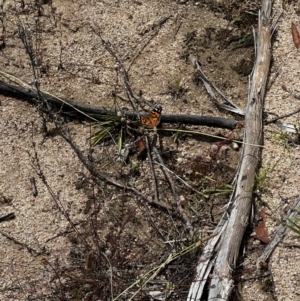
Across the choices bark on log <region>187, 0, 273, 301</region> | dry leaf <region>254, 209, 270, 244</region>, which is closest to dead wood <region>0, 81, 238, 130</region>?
bark on log <region>187, 0, 273, 301</region>

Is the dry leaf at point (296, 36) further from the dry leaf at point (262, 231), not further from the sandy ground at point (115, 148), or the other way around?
the dry leaf at point (262, 231)

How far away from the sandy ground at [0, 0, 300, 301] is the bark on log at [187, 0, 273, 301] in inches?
3.9

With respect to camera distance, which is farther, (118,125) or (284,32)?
(284,32)

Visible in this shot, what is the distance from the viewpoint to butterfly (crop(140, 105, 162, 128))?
386cm

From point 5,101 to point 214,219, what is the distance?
1.61m

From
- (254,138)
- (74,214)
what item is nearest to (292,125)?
(254,138)

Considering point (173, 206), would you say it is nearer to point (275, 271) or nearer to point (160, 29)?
point (275, 271)

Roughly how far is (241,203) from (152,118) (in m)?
0.78

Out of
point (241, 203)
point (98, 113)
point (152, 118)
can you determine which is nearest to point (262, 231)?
point (241, 203)

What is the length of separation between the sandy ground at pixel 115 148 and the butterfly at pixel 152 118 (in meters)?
0.16

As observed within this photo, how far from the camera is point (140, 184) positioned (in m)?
3.79

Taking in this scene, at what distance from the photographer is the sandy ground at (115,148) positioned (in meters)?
3.41

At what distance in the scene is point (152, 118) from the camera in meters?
3.89

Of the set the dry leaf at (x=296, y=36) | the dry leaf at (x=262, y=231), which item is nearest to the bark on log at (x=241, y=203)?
the dry leaf at (x=262, y=231)
